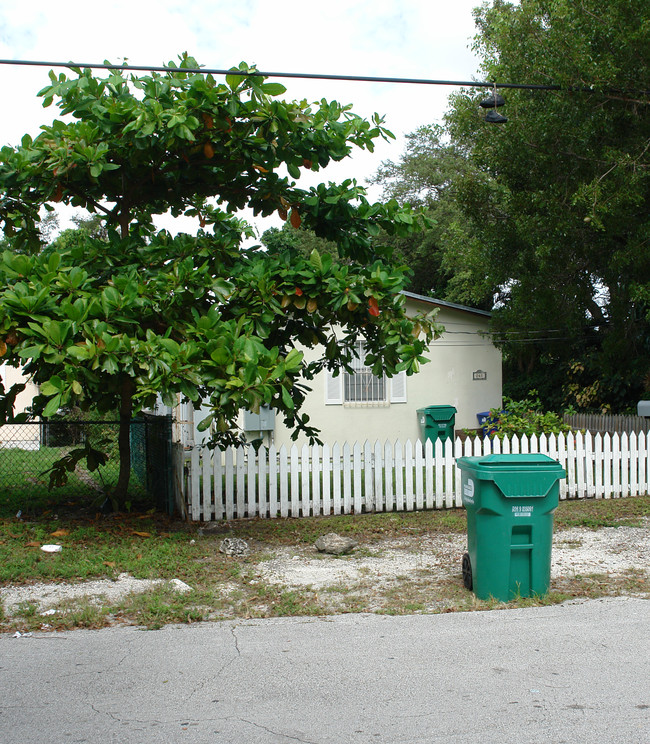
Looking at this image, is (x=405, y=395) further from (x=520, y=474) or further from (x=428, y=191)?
(x=428, y=191)

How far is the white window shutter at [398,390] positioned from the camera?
17578 mm

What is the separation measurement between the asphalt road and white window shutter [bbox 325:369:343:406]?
11587mm

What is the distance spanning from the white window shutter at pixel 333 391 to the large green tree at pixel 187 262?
801 centimetres

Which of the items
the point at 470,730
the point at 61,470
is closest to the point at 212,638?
the point at 470,730

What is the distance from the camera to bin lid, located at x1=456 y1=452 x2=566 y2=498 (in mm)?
5883

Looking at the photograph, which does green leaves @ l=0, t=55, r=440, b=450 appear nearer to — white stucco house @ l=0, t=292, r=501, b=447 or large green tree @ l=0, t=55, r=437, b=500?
large green tree @ l=0, t=55, r=437, b=500

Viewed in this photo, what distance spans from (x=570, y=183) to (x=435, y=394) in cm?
575

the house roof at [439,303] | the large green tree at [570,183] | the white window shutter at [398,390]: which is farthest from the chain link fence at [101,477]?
the large green tree at [570,183]

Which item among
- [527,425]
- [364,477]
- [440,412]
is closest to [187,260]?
[364,477]

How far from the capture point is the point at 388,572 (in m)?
7.14

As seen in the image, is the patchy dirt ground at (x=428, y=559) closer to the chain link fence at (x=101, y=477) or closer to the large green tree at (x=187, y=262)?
the large green tree at (x=187, y=262)

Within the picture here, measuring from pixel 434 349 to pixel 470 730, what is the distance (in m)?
15.0

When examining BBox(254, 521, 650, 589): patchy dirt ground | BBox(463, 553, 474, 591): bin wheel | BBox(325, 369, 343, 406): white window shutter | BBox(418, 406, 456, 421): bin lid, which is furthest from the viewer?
BBox(325, 369, 343, 406): white window shutter

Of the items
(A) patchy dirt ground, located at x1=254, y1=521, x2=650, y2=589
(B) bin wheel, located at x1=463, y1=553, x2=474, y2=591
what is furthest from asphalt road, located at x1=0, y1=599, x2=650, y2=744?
(A) patchy dirt ground, located at x1=254, y1=521, x2=650, y2=589
